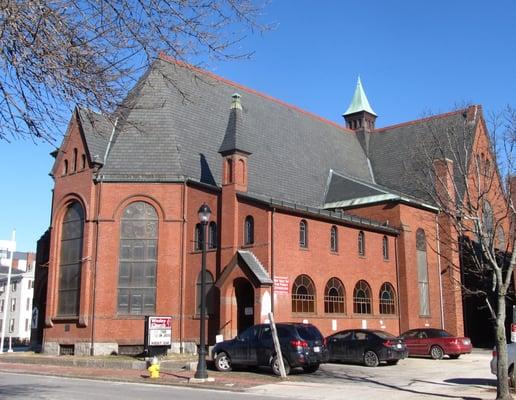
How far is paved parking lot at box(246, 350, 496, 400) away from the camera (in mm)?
15734

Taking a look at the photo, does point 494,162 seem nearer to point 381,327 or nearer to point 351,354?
point 351,354

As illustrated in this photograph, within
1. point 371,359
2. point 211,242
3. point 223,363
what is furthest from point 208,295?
point 371,359

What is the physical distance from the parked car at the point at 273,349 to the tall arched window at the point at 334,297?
33.5ft

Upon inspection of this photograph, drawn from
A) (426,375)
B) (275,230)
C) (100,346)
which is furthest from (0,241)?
(426,375)

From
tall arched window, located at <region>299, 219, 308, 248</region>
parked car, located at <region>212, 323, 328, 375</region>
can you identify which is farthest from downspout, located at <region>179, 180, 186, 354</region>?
parked car, located at <region>212, 323, 328, 375</region>

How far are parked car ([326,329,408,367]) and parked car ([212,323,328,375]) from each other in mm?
3425

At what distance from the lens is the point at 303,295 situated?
99.3 feet

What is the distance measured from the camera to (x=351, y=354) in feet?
80.1

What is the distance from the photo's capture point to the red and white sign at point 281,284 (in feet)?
93.5

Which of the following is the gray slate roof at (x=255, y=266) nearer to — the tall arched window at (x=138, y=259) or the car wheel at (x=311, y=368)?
the tall arched window at (x=138, y=259)

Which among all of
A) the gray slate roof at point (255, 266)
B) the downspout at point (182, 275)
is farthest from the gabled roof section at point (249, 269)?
the downspout at point (182, 275)

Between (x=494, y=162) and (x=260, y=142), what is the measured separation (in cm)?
2072

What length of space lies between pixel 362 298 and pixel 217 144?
40.8 feet

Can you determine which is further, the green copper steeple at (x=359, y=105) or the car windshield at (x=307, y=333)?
the green copper steeple at (x=359, y=105)
